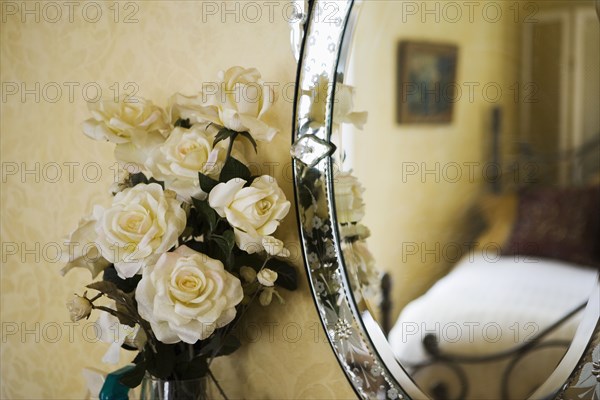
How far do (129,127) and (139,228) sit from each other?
19 cm

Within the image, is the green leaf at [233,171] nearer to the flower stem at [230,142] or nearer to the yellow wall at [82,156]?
the flower stem at [230,142]

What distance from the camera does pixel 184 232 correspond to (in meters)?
1.14

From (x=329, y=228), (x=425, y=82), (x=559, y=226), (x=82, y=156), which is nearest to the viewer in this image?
(x=559, y=226)

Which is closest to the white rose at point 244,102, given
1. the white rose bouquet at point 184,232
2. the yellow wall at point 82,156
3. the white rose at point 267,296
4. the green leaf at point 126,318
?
the white rose bouquet at point 184,232

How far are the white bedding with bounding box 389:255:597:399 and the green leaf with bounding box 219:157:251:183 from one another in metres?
0.32

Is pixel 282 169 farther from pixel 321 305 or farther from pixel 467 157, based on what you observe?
pixel 467 157

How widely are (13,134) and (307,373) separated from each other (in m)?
0.95

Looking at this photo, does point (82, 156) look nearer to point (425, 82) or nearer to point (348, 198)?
point (348, 198)

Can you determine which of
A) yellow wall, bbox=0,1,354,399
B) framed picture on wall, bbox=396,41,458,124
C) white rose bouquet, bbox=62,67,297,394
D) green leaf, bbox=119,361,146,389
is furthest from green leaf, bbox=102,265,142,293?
framed picture on wall, bbox=396,41,458,124

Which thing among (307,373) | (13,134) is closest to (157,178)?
(307,373)

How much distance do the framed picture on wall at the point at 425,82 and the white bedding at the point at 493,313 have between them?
7.8 inches

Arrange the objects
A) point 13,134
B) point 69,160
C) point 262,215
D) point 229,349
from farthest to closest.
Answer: point 13,134 → point 69,160 → point 229,349 → point 262,215

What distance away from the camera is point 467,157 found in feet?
3.06

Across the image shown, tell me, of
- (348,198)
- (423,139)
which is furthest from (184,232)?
(423,139)
